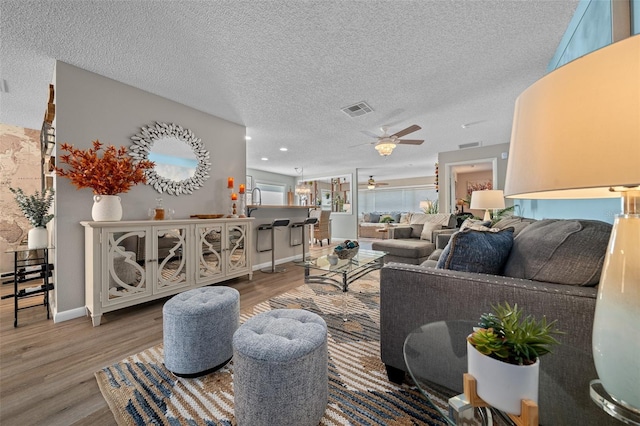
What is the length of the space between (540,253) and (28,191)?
5923 mm

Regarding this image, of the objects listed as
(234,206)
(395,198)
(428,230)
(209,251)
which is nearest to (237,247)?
(209,251)

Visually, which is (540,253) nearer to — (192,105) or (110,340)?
(110,340)

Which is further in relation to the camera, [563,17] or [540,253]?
[563,17]

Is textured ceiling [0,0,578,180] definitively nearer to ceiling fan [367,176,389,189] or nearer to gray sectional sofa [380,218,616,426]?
gray sectional sofa [380,218,616,426]

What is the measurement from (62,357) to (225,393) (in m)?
1.32

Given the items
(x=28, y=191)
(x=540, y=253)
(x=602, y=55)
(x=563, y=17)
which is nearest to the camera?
(x=602, y=55)

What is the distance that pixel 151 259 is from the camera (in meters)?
2.45

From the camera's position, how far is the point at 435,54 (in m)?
2.22

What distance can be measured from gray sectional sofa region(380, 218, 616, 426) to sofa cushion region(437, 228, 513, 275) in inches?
1.3

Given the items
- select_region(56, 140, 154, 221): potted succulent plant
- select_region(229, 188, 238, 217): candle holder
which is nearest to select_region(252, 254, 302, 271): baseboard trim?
select_region(229, 188, 238, 217): candle holder

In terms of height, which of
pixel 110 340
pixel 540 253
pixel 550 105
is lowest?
pixel 110 340

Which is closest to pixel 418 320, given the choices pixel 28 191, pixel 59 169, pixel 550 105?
pixel 550 105

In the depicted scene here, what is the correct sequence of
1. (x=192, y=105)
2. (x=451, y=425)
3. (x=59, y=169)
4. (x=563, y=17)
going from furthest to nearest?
(x=192, y=105)
(x=59, y=169)
(x=563, y=17)
(x=451, y=425)

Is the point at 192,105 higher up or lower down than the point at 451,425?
higher up
